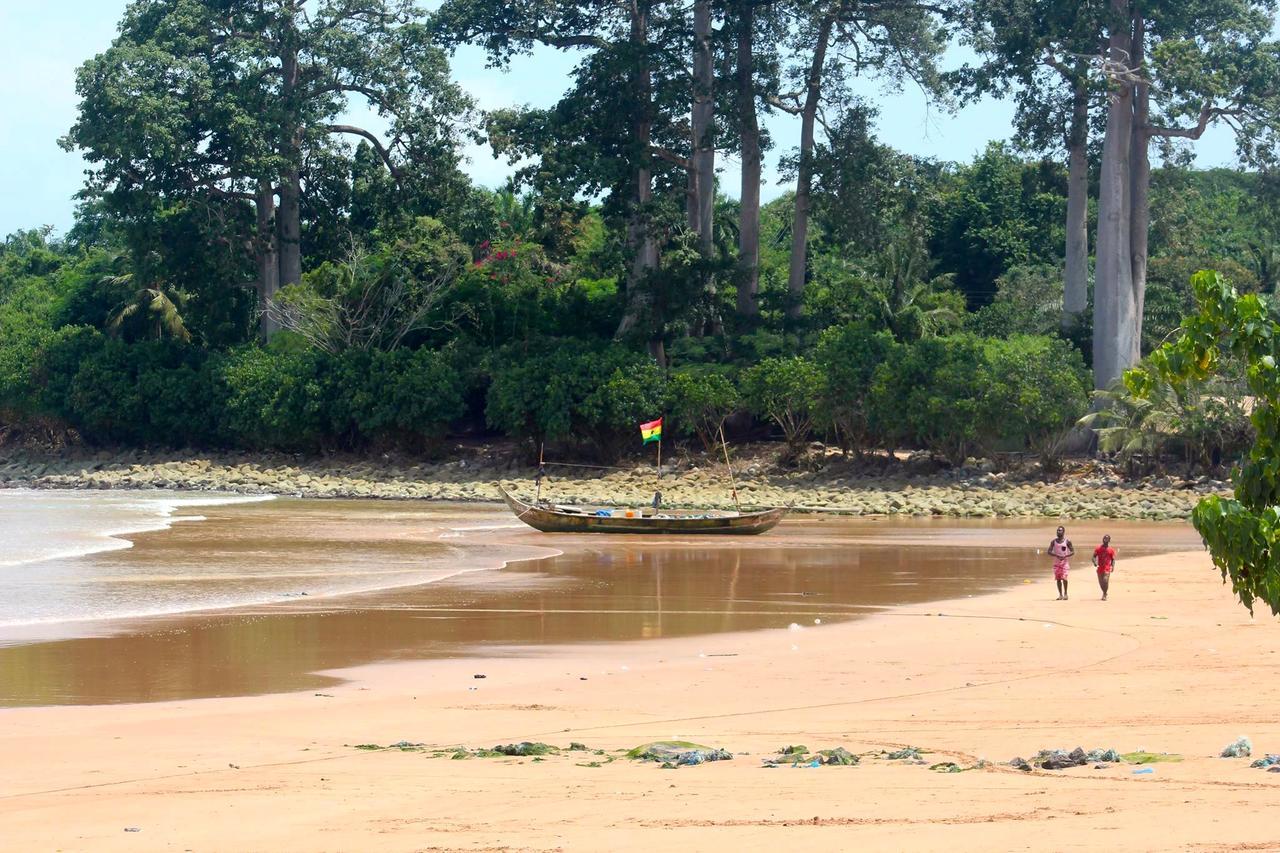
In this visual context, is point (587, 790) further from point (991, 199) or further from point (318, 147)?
point (991, 199)

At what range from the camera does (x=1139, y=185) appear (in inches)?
1745

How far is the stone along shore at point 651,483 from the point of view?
3859 centimetres

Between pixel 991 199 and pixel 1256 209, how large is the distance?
1463 cm

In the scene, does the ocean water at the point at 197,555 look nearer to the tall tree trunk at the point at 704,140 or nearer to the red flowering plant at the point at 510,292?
the red flowering plant at the point at 510,292

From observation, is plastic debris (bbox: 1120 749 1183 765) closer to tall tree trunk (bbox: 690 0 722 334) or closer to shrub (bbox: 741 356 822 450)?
shrub (bbox: 741 356 822 450)

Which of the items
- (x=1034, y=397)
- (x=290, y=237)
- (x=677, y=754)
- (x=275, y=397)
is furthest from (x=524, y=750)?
(x=290, y=237)

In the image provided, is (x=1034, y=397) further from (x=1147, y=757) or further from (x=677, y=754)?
(x=677, y=754)

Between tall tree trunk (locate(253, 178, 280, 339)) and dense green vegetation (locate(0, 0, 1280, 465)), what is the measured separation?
129 millimetres

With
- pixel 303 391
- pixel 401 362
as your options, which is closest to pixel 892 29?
pixel 401 362

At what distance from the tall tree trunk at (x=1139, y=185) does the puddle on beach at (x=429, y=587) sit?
1121 cm

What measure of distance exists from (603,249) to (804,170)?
24.7 ft

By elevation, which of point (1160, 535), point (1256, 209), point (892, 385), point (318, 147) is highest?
point (318, 147)

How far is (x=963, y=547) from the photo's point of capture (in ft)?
96.0

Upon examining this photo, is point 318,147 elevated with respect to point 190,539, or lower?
elevated
